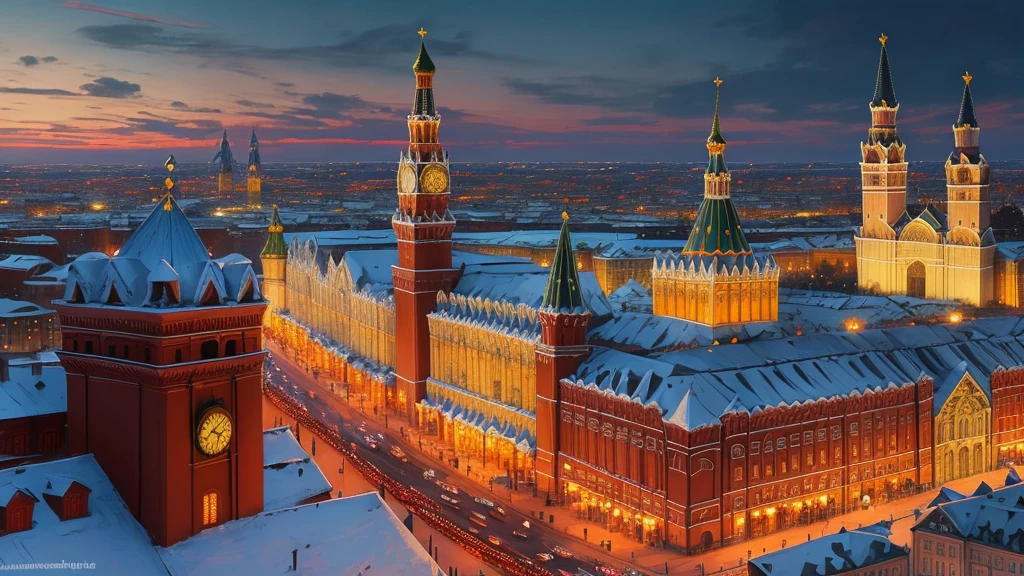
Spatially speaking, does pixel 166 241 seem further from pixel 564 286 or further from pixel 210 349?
pixel 564 286

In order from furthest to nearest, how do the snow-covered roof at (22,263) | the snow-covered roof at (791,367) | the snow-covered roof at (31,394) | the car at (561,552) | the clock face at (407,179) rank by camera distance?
the snow-covered roof at (22,263) < the clock face at (407,179) < the snow-covered roof at (791,367) < the car at (561,552) < the snow-covered roof at (31,394)

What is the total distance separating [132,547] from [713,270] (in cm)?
5303

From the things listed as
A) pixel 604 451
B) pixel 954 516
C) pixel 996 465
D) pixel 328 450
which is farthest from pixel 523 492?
pixel 996 465

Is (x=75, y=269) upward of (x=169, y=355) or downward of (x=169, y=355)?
upward

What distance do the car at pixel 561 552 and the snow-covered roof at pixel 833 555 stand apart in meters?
12.3

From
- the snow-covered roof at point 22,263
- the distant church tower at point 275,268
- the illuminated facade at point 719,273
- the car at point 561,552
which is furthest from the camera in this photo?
the snow-covered roof at point 22,263

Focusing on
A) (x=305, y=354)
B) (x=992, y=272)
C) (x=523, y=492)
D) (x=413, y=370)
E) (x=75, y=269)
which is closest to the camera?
(x=75, y=269)

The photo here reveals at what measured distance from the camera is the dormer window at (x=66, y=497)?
40688mm

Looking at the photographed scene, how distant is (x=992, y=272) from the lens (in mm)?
115312

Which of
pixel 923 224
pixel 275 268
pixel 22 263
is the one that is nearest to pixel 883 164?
pixel 923 224

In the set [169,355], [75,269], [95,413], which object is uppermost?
[75,269]

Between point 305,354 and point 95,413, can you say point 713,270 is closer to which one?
point 95,413

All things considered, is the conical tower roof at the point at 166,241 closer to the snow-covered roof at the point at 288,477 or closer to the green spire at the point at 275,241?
the snow-covered roof at the point at 288,477

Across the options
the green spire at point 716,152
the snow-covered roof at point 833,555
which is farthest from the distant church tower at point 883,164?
the snow-covered roof at point 833,555
